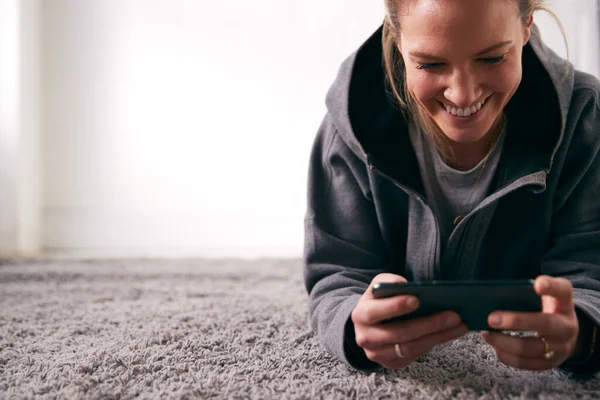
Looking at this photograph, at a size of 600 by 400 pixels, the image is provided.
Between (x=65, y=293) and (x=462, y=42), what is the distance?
1119 mm

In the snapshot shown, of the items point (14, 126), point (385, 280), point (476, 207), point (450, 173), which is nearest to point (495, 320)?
point (385, 280)

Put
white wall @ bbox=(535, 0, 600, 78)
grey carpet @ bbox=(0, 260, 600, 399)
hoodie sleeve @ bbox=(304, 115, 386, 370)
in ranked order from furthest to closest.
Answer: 1. white wall @ bbox=(535, 0, 600, 78)
2. hoodie sleeve @ bbox=(304, 115, 386, 370)
3. grey carpet @ bbox=(0, 260, 600, 399)

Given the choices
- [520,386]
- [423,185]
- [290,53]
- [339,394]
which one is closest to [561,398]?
[520,386]

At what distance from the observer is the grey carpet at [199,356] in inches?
27.8

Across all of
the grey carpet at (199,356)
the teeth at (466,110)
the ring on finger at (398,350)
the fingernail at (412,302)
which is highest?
the teeth at (466,110)

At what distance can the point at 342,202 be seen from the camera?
0.98 m

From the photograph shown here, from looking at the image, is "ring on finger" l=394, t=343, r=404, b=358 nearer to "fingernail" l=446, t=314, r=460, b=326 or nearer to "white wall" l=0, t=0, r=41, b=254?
"fingernail" l=446, t=314, r=460, b=326

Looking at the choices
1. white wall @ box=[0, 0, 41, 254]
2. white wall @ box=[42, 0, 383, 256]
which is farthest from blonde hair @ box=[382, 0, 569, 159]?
white wall @ box=[0, 0, 41, 254]

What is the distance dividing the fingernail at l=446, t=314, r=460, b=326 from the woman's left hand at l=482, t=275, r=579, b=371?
1.4 inches

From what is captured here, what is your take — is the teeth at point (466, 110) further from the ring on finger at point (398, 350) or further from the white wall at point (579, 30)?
the white wall at point (579, 30)

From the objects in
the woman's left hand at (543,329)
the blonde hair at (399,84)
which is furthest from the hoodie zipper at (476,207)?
the woman's left hand at (543,329)

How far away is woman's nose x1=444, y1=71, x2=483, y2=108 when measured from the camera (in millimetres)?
779

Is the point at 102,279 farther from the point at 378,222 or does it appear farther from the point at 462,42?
the point at 462,42

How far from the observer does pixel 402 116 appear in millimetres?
982
